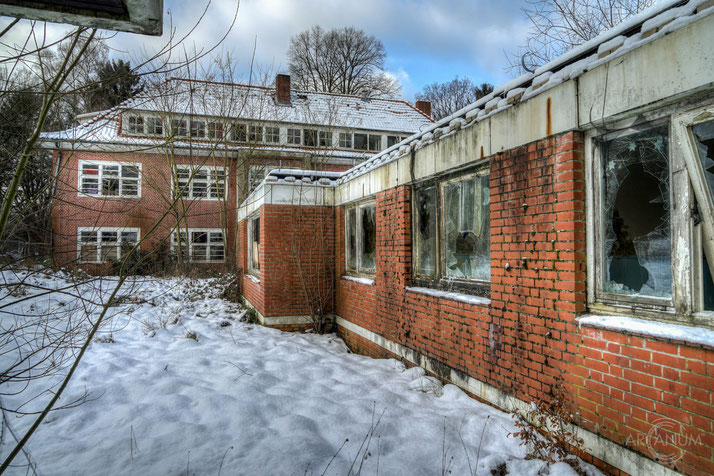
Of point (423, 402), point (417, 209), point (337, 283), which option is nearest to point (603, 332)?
point (423, 402)

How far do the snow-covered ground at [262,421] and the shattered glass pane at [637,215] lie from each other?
139 centimetres

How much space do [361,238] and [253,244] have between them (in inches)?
180

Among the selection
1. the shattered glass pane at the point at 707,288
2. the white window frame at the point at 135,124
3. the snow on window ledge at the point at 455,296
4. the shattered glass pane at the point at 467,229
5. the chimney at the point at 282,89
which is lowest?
the snow on window ledge at the point at 455,296

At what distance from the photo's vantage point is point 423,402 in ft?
14.3

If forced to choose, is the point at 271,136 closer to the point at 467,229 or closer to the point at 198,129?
the point at 198,129

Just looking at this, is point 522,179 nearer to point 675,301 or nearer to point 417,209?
point 675,301

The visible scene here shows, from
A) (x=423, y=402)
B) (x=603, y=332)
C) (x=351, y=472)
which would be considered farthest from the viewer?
(x=423, y=402)

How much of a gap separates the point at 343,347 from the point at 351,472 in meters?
4.28

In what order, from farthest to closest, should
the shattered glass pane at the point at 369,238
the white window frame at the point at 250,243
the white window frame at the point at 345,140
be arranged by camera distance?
the white window frame at the point at 345,140
the white window frame at the point at 250,243
the shattered glass pane at the point at 369,238

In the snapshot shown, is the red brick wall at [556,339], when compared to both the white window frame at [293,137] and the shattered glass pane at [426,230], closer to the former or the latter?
the shattered glass pane at [426,230]

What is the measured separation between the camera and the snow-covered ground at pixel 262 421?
3236 millimetres

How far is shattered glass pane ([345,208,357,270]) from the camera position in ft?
25.2

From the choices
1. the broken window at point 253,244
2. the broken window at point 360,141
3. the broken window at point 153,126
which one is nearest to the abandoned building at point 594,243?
the broken window at point 253,244

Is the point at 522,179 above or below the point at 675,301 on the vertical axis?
above
